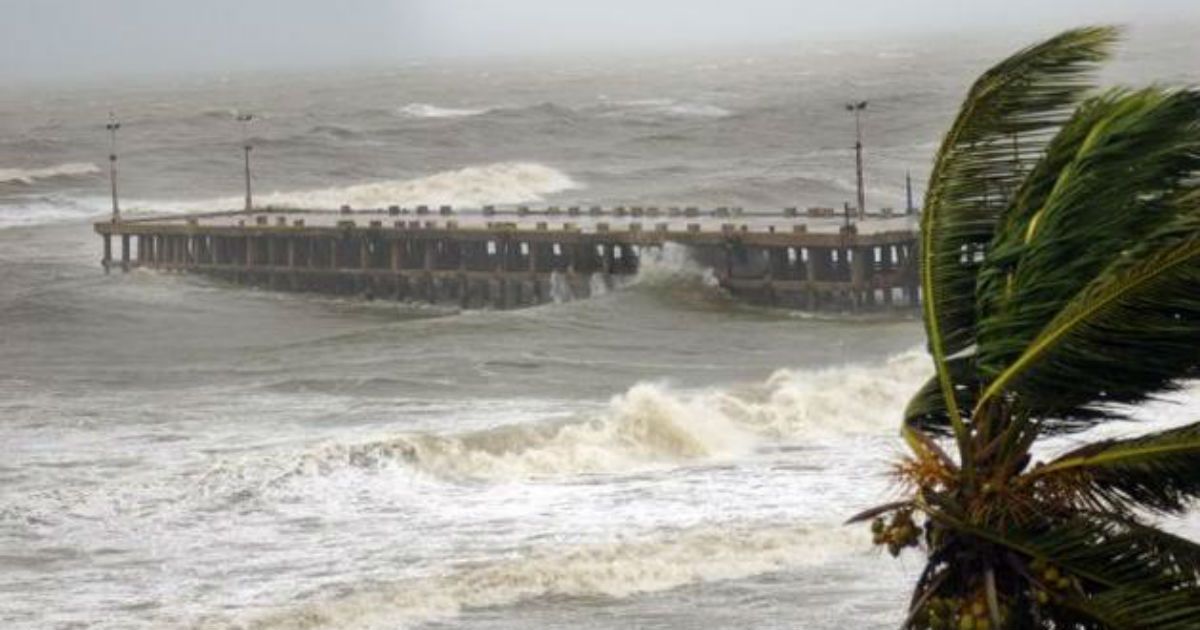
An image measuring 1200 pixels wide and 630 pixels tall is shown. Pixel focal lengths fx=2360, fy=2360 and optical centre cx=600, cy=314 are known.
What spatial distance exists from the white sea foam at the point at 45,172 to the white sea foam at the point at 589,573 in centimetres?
9181

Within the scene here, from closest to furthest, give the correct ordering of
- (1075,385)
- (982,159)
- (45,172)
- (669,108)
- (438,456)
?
1. (1075,385)
2. (982,159)
3. (438,456)
4. (45,172)
5. (669,108)

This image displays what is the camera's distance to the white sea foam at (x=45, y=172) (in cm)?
11469

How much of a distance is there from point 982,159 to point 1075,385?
1.50 metres

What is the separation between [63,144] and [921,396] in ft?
427

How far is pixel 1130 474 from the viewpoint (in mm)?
10344

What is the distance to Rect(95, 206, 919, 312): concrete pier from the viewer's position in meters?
56.3

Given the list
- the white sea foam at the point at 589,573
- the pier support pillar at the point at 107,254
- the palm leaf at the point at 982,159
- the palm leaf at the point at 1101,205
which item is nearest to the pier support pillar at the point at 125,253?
the pier support pillar at the point at 107,254

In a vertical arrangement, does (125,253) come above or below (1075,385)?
below

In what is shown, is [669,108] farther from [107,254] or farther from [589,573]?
[589,573]

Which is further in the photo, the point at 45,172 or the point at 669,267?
the point at 45,172

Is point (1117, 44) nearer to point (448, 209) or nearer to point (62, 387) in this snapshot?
point (62, 387)

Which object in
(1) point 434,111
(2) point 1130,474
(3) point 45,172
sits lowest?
(2) point 1130,474

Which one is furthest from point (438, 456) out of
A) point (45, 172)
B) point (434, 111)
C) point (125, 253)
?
point (434, 111)

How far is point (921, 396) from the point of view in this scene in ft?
36.7
